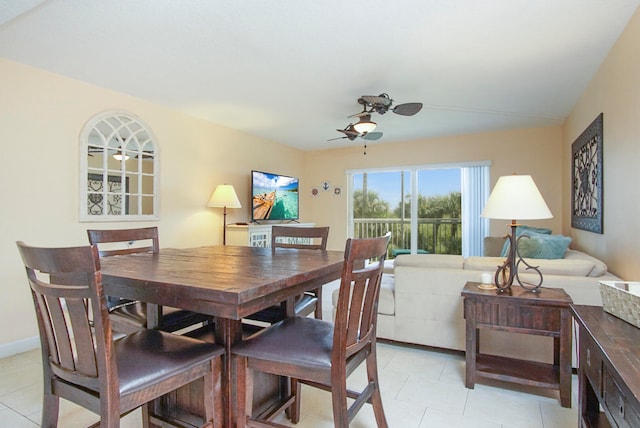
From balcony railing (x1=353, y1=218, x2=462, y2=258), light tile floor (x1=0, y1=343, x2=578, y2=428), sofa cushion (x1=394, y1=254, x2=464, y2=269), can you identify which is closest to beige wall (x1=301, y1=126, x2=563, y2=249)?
balcony railing (x1=353, y1=218, x2=462, y2=258)

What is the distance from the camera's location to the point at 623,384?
0.87 meters

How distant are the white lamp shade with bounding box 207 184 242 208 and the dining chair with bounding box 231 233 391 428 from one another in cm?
298

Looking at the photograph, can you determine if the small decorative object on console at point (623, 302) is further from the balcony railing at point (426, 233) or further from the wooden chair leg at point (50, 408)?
the balcony railing at point (426, 233)

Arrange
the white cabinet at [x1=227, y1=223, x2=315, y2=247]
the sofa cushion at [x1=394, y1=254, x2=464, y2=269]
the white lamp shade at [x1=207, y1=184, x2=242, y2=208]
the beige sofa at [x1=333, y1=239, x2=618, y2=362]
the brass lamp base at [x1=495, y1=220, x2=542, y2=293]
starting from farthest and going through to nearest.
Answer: the white cabinet at [x1=227, y1=223, x2=315, y2=247] < the white lamp shade at [x1=207, y1=184, x2=242, y2=208] < the sofa cushion at [x1=394, y1=254, x2=464, y2=269] < the beige sofa at [x1=333, y1=239, x2=618, y2=362] < the brass lamp base at [x1=495, y1=220, x2=542, y2=293]

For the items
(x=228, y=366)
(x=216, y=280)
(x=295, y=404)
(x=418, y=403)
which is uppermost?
(x=216, y=280)

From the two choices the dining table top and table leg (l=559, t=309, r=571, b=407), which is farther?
table leg (l=559, t=309, r=571, b=407)

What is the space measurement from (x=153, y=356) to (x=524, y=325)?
198cm

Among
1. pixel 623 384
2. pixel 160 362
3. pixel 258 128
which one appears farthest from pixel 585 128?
pixel 160 362

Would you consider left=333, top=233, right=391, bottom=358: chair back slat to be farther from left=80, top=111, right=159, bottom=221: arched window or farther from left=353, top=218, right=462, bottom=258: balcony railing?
left=353, top=218, right=462, bottom=258: balcony railing

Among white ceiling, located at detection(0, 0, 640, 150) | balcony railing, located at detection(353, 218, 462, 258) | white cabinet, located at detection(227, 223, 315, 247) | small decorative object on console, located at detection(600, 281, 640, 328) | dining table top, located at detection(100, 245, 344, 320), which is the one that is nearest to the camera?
dining table top, located at detection(100, 245, 344, 320)

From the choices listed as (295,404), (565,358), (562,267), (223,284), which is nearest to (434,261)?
(562,267)

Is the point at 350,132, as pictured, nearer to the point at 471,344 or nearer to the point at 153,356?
the point at 471,344

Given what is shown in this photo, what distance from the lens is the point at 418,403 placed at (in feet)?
6.48

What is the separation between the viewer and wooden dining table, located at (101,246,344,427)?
3.57ft
